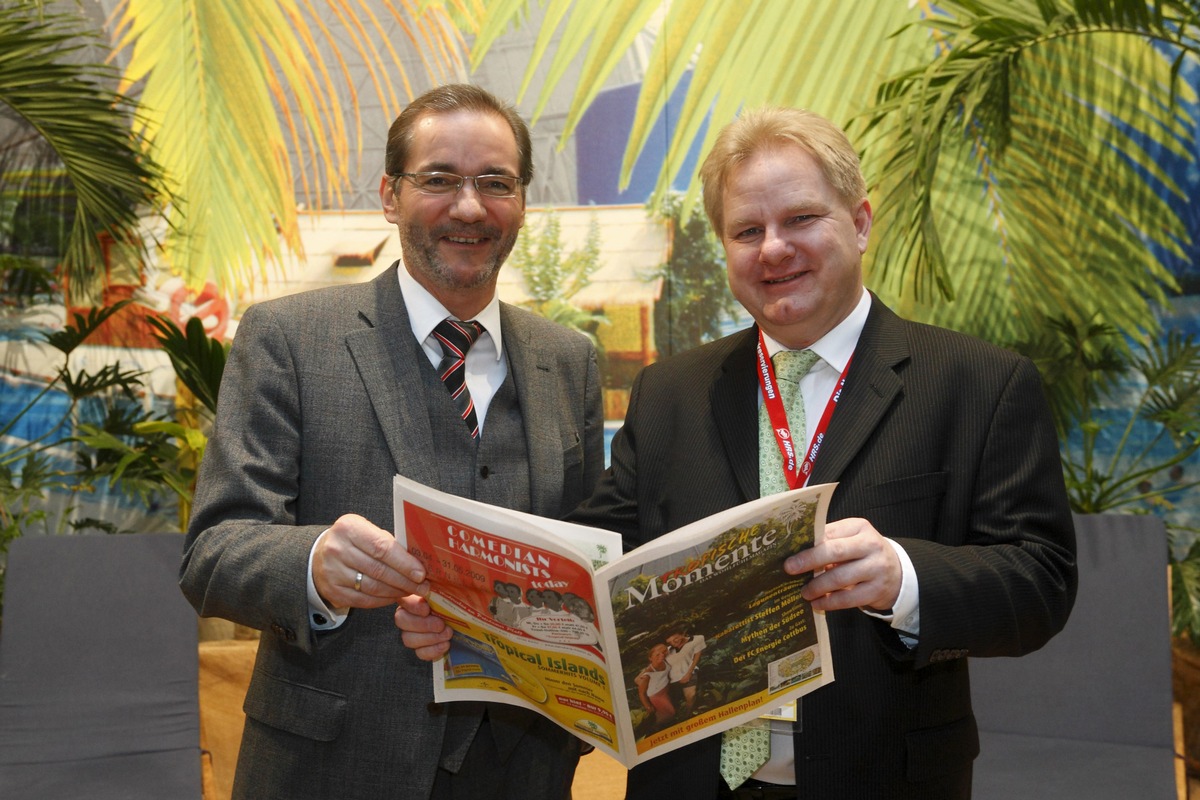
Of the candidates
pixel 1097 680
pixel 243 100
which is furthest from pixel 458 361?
pixel 243 100

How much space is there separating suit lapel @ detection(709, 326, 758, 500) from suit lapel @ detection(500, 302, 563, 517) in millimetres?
407

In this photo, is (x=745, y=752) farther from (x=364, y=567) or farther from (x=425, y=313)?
(x=425, y=313)

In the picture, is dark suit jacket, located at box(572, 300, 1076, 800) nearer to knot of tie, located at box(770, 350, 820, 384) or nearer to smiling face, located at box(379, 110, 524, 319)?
knot of tie, located at box(770, 350, 820, 384)

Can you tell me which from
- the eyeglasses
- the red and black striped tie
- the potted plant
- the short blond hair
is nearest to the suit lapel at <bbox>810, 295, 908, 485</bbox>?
the short blond hair

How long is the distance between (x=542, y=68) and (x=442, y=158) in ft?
8.05

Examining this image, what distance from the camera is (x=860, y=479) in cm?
171

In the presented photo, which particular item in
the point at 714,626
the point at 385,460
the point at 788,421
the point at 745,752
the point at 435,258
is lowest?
the point at 745,752

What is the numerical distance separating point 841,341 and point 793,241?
0.21 m

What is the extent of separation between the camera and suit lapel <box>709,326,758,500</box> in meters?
1.80

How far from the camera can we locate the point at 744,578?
1.42 m

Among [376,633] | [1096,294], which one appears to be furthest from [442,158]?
[1096,294]

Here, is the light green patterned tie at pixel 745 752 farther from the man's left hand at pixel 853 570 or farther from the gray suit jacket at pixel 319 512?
the gray suit jacket at pixel 319 512

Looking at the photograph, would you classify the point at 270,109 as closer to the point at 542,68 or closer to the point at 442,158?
the point at 542,68

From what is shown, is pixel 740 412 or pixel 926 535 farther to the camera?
pixel 740 412
